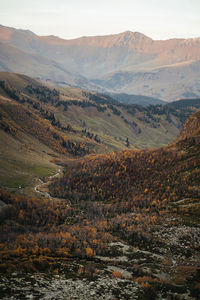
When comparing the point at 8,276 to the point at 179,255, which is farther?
the point at 179,255

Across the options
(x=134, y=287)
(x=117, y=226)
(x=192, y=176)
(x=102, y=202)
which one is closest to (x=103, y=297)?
(x=134, y=287)

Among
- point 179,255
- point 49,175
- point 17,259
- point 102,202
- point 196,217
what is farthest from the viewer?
point 49,175

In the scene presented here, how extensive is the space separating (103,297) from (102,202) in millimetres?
95412

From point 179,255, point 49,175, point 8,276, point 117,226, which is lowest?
point 49,175

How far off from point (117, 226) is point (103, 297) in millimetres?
45777

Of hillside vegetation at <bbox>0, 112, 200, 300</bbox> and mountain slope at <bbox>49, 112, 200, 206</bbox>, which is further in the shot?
mountain slope at <bbox>49, 112, 200, 206</bbox>

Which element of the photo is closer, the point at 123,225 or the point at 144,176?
the point at 123,225

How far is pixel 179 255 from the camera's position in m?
61.1

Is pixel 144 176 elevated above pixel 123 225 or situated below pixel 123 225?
above

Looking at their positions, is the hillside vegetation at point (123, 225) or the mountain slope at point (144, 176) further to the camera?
the mountain slope at point (144, 176)

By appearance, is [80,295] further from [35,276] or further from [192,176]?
[192,176]

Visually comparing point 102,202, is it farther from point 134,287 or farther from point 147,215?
point 134,287

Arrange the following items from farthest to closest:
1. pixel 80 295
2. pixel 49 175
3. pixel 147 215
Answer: pixel 49 175, pixel 147 215, pixel 80 295

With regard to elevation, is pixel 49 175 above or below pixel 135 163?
below
